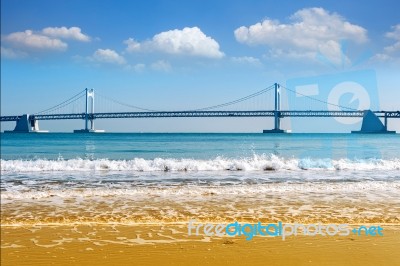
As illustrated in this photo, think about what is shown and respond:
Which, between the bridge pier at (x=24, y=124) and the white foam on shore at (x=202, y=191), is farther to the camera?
the bridge pier at (x=24, y=124)

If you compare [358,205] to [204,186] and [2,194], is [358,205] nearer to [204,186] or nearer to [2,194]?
[204,186]

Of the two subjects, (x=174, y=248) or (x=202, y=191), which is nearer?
(x=174, y=248)

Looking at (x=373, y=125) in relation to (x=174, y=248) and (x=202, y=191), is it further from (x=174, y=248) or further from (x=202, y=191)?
(x=174, y=248)

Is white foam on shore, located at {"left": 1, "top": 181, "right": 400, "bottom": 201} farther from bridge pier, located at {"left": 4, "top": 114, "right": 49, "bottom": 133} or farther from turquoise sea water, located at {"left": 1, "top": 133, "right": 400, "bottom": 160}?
bridge pier, located at {"left": 4, "top": 114, "right": 49, "bottom": 133}

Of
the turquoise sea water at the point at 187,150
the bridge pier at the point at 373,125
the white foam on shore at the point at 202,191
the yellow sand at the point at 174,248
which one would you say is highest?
the bridge pier at the point at 373,125

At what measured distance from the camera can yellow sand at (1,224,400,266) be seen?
110 inches

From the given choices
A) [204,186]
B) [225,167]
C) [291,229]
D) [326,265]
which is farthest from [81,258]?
[225,167]

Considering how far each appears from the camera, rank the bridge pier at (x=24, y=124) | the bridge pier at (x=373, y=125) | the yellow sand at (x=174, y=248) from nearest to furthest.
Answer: the yellow sand at (x=174, y=248) → the bridge pier at (x=373, y=125) → the bridge pier at (x=24, y=124)

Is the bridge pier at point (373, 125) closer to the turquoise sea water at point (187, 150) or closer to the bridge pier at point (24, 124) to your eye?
the turquoise sea water at point (187, 150)

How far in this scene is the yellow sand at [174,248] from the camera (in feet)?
9.15

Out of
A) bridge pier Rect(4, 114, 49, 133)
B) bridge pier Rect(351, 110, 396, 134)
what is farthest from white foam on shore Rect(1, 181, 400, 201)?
bridge pier Rect(4, 114, 49, 133)

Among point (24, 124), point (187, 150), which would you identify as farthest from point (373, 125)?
point (24, 124)

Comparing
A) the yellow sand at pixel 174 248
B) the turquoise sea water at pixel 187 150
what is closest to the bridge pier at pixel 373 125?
the turquoise sea water at pixel 187 150

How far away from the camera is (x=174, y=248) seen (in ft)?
10.2
